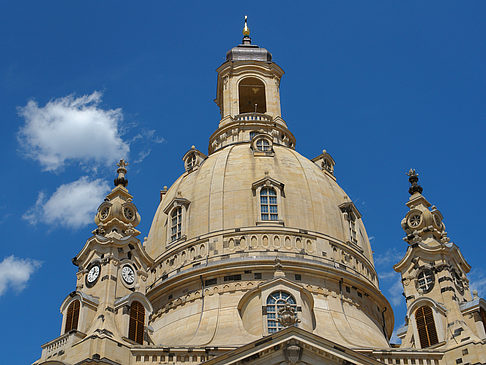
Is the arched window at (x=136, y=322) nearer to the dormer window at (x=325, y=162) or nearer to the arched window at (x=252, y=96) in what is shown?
the dormer window at (x=325, y=162)

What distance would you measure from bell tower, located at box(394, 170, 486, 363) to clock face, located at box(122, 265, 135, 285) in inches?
634

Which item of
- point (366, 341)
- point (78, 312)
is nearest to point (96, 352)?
point (78, 312)

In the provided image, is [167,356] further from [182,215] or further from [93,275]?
[182,215]

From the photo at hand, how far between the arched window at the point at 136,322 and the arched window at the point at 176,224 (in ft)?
32.8

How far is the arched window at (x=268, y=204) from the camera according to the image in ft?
164

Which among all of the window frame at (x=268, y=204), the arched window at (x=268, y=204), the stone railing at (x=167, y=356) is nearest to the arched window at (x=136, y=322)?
the stone railing at (x=167, y=356)

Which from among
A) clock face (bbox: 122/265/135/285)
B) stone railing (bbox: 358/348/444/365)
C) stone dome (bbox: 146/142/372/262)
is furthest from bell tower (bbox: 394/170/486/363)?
clock face (bbox: 122/265/135/285)

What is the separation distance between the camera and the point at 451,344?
1641 inches

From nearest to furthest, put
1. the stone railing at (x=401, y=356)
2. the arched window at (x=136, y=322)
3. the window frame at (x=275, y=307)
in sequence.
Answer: the stone railing at (x=401, y=356) → the arched window at (x=136, y=322) → the window frame at (x=275, y=307)

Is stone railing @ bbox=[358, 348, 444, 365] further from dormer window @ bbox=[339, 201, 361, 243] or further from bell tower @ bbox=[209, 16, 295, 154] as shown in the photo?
bell tower @ bbox=[209, 16, 295, 154]

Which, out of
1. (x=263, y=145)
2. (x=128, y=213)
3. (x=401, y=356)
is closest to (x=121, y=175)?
(x=128, y=213)

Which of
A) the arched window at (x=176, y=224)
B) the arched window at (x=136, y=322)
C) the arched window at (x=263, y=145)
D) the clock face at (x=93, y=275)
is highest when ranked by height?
the arched window at (x=263, y=145)

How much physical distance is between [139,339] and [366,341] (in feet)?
43.0

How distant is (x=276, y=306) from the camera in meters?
42.2
